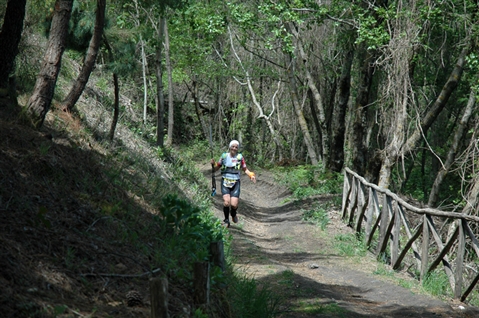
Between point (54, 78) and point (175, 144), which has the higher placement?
point (54, 78)

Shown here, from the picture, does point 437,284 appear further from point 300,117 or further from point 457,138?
point 300,117

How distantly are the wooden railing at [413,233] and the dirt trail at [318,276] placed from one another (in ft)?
1.50

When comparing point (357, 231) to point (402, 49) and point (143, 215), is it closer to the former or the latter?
point (402, 49)

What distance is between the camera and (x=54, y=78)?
8.67m

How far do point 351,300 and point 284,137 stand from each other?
32789 millimetres

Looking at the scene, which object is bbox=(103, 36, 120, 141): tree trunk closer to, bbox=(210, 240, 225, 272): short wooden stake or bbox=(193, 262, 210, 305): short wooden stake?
bbox=(210, 240, 225, 272): short wooden stake

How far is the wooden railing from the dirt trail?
458 mm

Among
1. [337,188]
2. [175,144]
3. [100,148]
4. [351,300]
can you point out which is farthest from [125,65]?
[175,144]

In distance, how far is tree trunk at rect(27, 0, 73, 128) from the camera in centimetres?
848

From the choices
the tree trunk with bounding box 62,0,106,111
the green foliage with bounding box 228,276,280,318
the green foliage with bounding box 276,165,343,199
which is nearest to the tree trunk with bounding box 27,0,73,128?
the tree trunk with bounding box 62,0,106,111

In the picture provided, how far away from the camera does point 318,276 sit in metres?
10.0

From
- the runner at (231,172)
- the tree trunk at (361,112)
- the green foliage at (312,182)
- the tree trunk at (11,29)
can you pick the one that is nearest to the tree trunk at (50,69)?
the tree trunk at (11,29)

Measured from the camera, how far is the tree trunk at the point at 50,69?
27.8ft

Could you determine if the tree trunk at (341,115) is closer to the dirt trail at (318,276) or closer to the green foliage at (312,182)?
the green foliage at (312,182)
